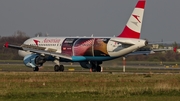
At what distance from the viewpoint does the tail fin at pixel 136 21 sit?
55.9 meters

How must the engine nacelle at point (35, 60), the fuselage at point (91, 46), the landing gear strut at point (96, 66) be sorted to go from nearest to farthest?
→ the fuselage at point (91, 46) < the engine nacelle at point (35, 60) < the landing gear strut at point (96, 66)

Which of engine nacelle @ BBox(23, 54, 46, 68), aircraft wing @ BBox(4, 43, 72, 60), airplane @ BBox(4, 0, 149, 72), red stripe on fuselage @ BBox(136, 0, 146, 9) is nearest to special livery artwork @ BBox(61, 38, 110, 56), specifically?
airplane @ BBox(4, 0, 149, 72)

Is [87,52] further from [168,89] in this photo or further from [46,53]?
[168,89]

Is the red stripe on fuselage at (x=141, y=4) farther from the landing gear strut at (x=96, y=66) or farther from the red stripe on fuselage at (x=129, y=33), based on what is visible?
the landing gear strut at (x=96, y=66)

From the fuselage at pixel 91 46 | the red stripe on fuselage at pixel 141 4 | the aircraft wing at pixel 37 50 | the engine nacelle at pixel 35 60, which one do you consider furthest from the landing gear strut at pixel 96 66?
the red stripe on fuselage at pixel 141 4

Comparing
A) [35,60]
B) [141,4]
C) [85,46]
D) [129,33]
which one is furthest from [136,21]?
[35,60]

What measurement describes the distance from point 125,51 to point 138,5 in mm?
5035

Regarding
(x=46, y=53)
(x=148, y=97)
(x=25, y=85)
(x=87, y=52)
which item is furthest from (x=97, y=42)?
(x=148, y=97)

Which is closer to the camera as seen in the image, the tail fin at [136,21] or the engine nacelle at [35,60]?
the tail fin at [136,21]

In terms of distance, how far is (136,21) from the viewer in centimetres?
5606

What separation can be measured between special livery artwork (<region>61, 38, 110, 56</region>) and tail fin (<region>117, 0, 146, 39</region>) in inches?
127

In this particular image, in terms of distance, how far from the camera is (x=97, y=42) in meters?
59.1

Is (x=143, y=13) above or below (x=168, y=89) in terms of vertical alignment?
above

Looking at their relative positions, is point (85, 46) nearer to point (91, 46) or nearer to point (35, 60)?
point (91, 46)
